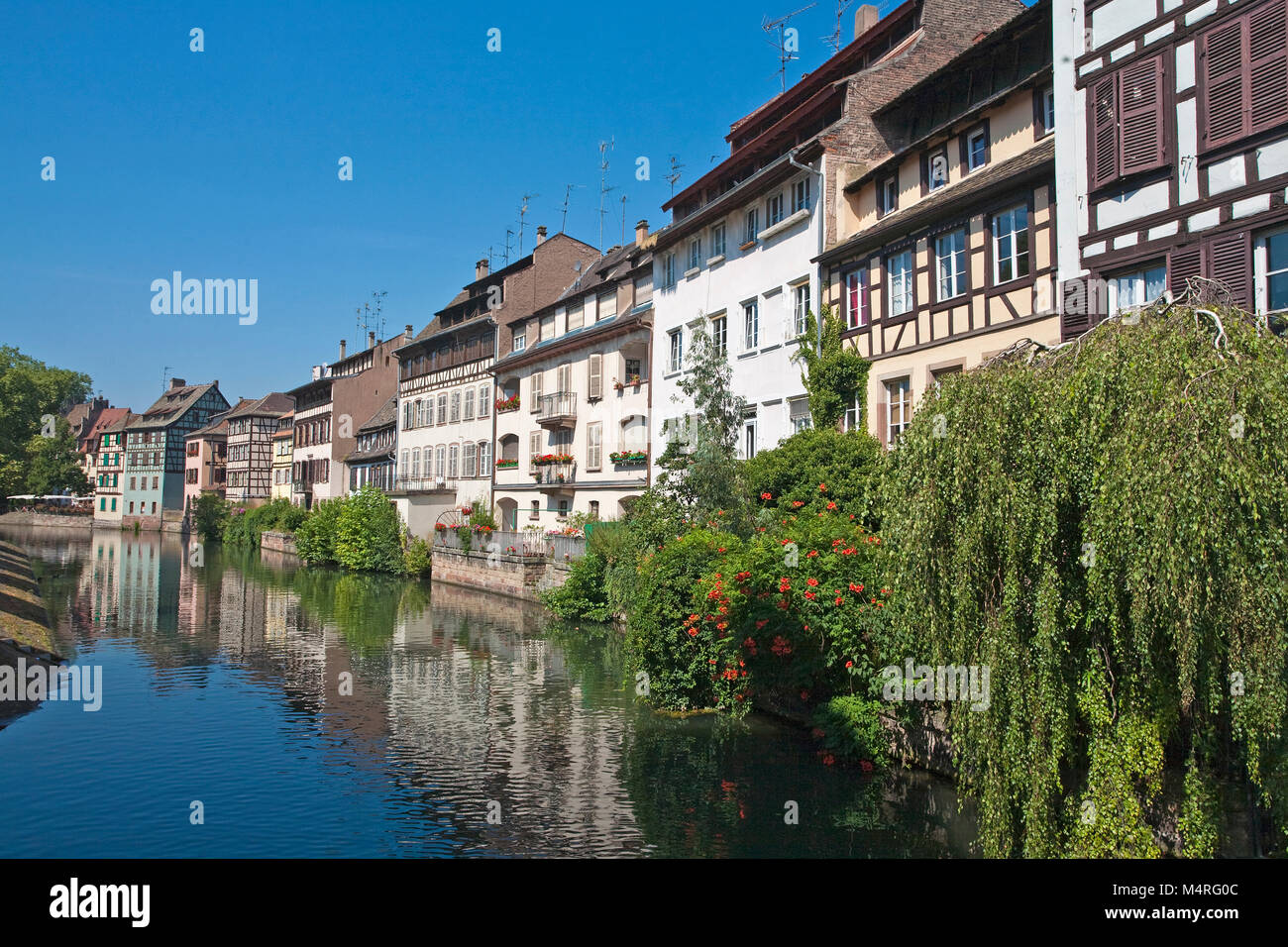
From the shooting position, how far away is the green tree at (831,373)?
20750 mm

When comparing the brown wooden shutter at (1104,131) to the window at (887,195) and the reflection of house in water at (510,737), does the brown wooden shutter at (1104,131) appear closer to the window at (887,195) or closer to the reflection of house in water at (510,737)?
the window at (887,195)

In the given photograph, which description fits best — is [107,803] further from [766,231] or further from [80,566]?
[80,566]

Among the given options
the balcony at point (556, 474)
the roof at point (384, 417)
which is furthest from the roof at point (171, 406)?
the balcony at point (556, 474)

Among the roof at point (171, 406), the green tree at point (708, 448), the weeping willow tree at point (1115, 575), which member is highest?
the roof at point (171, 406)

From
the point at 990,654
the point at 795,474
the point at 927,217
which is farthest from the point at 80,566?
the point at 990,654

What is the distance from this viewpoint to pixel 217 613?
30750 mm

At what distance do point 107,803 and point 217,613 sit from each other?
2047 cm

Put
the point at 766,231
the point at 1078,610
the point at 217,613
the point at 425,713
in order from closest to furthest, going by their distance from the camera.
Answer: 1. the point at 1078,610
2. the point at 425,713
3. the point at 766,231
4. the point at 217,613

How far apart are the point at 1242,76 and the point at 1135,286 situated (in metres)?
2.99

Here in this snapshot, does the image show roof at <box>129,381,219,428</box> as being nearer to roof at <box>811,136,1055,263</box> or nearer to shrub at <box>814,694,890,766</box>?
roof at <box>811,136,1055,263</box>

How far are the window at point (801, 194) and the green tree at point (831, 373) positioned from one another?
10.3 ft

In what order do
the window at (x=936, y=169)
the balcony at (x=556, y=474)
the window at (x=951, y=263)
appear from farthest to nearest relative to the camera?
the balcony at (x=556, y=474), the window at (x=936, y=169), the window at (x=951, y=263)

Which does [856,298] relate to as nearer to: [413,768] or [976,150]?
[976,150]
